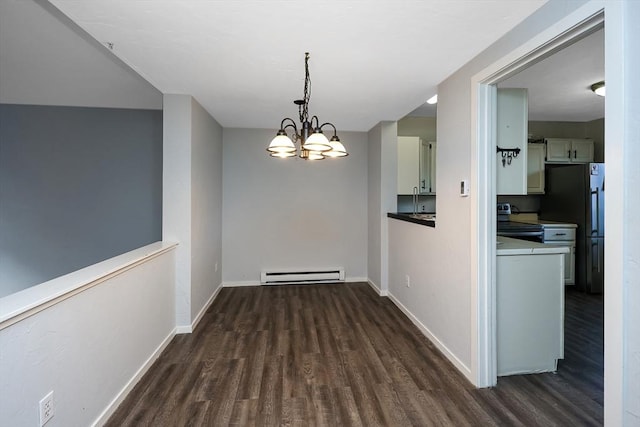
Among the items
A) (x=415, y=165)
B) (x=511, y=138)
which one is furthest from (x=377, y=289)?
(x=511, y=138)

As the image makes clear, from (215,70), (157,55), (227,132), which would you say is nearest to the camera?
(157,55)

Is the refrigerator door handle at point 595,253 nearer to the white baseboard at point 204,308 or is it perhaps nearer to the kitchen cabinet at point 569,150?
the kitchen cabinet at point 569,150

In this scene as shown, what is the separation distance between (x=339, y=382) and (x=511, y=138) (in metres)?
2.14

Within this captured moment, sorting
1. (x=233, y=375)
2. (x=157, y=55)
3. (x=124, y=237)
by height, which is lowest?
(x=233, y=375)

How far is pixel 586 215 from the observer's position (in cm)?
395

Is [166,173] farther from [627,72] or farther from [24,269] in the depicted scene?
[627,72]

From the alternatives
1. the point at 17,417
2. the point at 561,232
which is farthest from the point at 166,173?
the point at 561,232

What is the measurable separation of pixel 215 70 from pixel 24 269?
11.5 ft

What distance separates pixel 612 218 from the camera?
1.19 metres

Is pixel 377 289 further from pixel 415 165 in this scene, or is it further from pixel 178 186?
pixel 178 186

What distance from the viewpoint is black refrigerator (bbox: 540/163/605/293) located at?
388 cm

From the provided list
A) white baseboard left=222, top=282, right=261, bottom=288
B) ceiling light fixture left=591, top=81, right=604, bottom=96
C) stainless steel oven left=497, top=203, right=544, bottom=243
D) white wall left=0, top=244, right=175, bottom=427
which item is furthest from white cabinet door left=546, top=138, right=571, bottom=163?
white wall left=0, top=244, right=175, bottom=427

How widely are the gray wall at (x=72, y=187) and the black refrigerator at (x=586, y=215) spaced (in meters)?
5.60

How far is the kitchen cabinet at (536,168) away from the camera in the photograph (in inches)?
173
